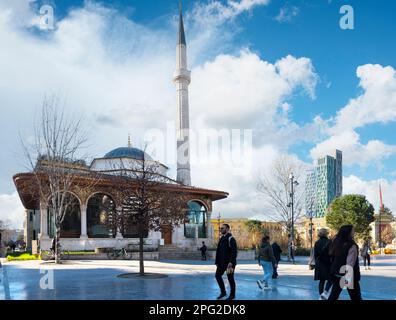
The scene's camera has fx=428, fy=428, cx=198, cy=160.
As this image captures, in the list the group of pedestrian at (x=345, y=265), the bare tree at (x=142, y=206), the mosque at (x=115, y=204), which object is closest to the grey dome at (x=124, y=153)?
the mosque at (x=115, y=204)

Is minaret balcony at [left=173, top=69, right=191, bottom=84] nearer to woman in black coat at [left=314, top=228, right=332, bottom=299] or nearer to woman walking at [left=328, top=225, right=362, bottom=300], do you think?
woman in black coat at [left=314, top=228, right=332, bottom=299]

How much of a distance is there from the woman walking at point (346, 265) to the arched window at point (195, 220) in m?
31.0

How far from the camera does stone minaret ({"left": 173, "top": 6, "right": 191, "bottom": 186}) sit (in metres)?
45.2

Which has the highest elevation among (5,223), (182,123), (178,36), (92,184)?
(178,36)

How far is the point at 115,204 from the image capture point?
88.4 feet

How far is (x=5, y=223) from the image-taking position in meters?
104

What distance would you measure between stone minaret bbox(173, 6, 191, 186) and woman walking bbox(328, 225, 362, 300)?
37.3 metres

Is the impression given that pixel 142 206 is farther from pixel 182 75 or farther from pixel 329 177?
pixel 329 177

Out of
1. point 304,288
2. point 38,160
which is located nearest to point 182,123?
point 38,160

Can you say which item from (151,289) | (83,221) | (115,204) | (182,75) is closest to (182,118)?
(182,75)

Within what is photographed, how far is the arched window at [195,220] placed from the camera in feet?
128
